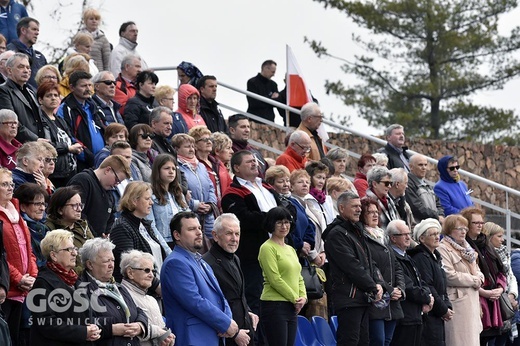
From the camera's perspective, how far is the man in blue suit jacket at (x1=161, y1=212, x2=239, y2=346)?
37.3 feet

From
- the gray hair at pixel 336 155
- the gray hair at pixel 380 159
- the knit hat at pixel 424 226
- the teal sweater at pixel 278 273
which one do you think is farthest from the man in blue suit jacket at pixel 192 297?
the gray hair at pixel 380 159

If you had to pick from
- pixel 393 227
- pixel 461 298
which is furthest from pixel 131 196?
pixel 461 298

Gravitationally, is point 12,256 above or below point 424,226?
below

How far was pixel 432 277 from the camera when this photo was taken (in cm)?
1478

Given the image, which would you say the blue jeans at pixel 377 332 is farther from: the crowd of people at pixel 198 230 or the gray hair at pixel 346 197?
the gray hair at pixel 346 197

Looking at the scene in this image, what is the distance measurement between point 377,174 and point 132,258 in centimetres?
502

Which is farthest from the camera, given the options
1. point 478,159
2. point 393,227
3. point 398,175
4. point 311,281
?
point 478,159

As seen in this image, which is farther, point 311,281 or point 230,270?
point 311,281

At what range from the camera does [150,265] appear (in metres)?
11.1

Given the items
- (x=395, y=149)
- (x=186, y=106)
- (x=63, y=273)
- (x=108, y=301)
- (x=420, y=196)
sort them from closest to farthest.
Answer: (x=63, y=273), (x=108, y=301), (x=186, y=106), (x=420, y=196), (x=395, y=149)

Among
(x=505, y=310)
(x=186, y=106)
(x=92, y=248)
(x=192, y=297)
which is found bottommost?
(x=505, y=310)

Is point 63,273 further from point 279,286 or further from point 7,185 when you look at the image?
point 279,286

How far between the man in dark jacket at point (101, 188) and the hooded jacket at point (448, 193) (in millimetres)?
5997

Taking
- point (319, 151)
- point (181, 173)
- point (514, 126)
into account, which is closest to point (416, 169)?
point (319, 151)
